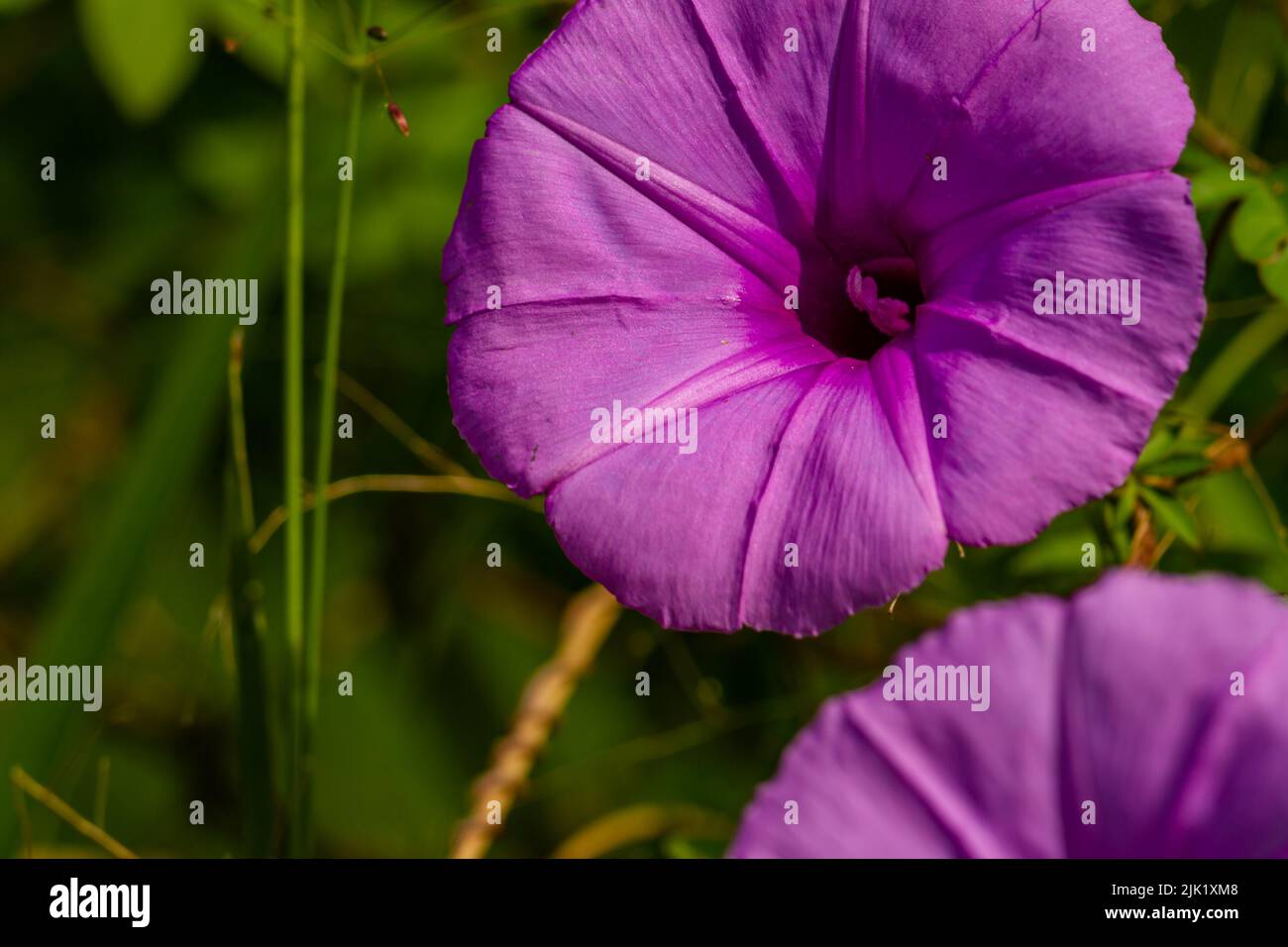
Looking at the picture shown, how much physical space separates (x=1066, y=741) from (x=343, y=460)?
184 cm

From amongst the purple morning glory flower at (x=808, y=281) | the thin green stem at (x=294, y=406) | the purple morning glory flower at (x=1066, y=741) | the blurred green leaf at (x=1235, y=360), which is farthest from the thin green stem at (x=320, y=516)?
the blurred green leaf at (x=1235, y=360)

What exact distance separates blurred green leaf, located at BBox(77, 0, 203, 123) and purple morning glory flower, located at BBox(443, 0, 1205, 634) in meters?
0.95

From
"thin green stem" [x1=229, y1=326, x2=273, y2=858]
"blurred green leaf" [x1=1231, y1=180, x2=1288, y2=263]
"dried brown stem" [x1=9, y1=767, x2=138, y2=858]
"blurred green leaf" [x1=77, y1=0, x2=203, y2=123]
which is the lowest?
"dried brown stem" [x1=9, y1=767, x2=138, y2=858]

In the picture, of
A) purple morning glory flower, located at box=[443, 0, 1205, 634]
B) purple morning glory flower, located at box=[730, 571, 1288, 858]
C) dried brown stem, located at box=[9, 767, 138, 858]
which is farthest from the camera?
A: dried brown stem, located at box=[9, 767, 138, 858]

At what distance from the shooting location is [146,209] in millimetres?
2646

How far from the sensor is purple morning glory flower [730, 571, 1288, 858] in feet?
3.06

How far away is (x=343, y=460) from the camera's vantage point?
8.32 feet

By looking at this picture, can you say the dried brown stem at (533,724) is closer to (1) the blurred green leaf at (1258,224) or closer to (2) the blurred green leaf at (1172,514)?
(2) the blurred green leaf at (1172,514)

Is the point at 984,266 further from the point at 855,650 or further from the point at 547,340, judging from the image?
the point at 855,650

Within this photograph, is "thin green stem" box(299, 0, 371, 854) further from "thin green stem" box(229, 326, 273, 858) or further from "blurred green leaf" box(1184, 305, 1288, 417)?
"blurred green leaf" box(1184, 305, 1288, 417)

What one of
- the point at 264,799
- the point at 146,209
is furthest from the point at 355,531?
the point at 264,799

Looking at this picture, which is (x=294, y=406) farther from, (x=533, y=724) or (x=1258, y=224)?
(x=1258, y=224)

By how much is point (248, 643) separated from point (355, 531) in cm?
137

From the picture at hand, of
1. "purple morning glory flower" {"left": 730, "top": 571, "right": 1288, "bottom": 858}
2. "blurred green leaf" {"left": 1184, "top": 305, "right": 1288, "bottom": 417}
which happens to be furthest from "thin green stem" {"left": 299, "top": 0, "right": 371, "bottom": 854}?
"blurred green leaf" {"left": 1184, "top": 305, "right": 1288, "bottom": 417}
